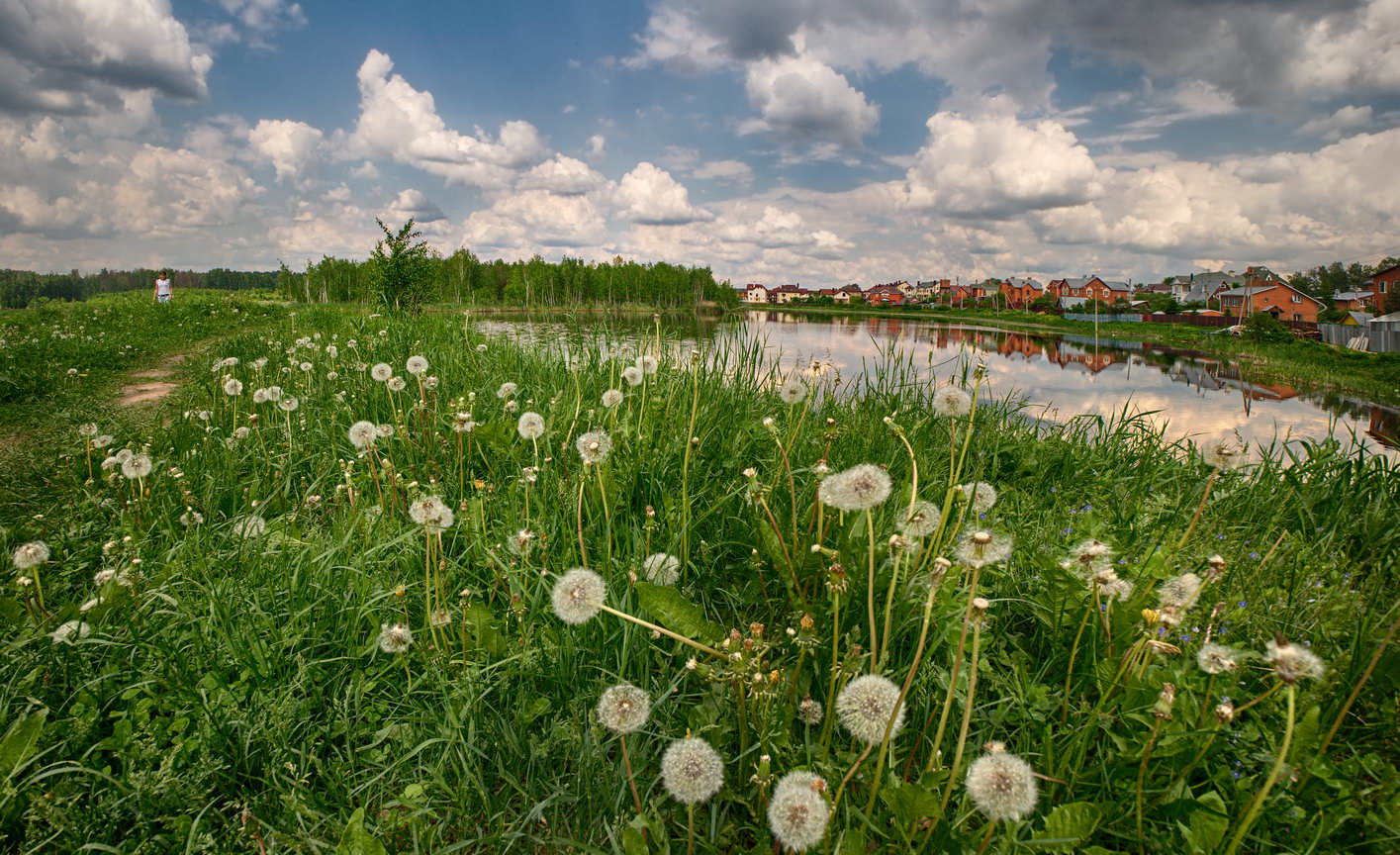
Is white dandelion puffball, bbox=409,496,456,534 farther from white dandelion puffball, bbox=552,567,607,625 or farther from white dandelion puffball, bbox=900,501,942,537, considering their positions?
white dandelion puffball, bbox=900,501,942,537

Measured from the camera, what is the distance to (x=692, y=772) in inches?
49.8

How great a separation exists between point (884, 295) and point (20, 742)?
408 feet

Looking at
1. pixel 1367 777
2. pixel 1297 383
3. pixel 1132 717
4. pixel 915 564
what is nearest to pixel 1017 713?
pixel 1132 717

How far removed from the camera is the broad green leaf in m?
1.65

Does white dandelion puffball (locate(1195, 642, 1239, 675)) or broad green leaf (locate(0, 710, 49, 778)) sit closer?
white dandelion puffball (locate(1195, 642, 1239, 675))

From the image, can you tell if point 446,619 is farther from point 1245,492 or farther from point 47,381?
point 47,381

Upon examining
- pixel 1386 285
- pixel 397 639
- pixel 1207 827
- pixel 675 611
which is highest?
pixel 1386 285

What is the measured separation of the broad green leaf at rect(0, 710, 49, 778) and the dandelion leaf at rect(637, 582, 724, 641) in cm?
172

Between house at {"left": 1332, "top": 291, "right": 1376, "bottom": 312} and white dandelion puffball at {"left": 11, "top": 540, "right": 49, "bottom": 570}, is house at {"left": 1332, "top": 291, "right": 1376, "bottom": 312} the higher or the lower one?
the higher one

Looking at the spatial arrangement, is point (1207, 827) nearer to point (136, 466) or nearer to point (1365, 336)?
point (136, 466)

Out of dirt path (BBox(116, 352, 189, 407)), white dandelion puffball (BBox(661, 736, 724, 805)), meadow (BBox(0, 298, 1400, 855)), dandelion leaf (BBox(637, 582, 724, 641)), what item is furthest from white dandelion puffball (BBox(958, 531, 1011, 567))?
dirt path (BBox(116, 352, 189, 407))

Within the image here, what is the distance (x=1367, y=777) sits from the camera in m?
1.72

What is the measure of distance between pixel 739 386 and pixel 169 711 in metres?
3.80

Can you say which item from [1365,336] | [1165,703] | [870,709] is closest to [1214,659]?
[1165,703]
